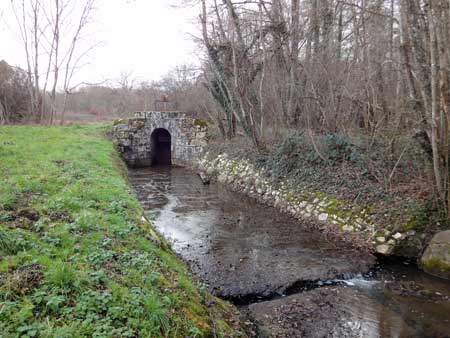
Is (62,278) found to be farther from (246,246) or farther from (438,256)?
(438,256)

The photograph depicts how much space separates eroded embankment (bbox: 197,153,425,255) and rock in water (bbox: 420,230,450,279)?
438 millimetres

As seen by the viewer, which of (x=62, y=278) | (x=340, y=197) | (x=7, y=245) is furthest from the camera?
(x=340, y=197)

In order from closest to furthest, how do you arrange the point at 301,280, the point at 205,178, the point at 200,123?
the point at 301,280, the point at 205,178, the point at 200,123

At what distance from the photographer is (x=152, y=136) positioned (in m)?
21.2

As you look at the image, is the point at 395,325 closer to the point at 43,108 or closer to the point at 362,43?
the point at 362,43

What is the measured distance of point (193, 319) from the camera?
11.6 feet

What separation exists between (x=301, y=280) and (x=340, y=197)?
11.1ft

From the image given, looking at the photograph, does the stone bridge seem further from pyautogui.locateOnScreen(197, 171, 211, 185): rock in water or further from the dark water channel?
the dark water channel

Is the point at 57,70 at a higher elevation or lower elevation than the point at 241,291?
higher

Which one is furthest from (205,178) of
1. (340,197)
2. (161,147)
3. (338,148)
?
(161,147)

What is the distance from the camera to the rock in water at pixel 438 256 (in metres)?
5.97

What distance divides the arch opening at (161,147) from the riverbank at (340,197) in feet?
29.5

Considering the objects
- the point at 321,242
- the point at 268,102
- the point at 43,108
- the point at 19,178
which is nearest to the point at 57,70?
the point at 43,108

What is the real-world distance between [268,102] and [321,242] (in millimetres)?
6765
